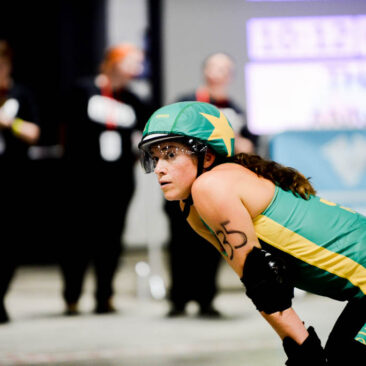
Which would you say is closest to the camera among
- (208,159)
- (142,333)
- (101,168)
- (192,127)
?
(192,127)

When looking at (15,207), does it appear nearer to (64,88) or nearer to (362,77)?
(362,77)

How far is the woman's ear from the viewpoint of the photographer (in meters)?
2.18

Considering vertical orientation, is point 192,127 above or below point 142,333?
above

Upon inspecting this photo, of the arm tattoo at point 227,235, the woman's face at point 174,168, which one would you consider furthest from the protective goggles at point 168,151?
the arm tattoo at point 227,235

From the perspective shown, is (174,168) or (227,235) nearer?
(227,235)

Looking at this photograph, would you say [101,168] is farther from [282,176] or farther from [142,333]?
[282,176]

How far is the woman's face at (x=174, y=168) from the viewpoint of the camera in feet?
6.97

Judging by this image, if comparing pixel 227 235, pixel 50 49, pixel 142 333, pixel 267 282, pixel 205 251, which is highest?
pixel 50 49

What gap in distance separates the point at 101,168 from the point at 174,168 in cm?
252

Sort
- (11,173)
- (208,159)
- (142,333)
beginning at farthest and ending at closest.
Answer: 1. (11,173)
2. (142,333)
3. (208,159)

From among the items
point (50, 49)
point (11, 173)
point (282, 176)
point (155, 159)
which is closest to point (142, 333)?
point (11, 173)

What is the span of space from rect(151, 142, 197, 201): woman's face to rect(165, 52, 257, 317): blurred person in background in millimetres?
2358

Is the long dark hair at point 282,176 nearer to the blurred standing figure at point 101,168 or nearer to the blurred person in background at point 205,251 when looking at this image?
the blurred person in background at point 205,251

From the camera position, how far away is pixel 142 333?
388cm
